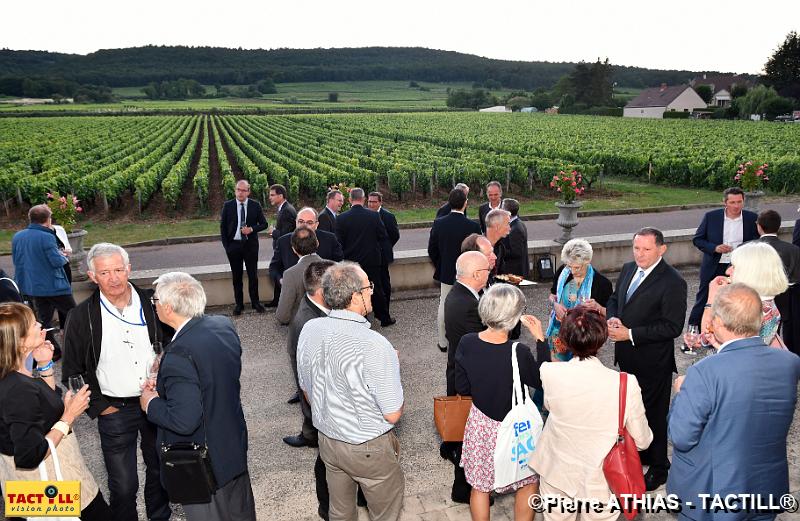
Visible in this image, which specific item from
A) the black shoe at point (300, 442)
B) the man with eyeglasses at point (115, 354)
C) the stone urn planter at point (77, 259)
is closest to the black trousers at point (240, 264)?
the stone urn planter at point (77, 259)

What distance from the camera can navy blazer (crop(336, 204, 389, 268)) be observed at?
296 inches

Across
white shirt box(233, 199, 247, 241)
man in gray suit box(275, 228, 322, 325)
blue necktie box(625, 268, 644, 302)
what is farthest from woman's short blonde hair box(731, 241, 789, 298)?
white shirt box(233, 199, 247, 241)

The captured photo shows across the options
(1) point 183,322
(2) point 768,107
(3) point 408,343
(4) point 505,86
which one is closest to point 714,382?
(1) point 183,322

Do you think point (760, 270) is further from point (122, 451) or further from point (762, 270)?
point (122, 451)

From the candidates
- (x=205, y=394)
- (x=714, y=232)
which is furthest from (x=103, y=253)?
(x=714, y=232)

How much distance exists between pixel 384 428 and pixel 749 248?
2.65 m

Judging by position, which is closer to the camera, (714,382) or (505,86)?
(714,382)

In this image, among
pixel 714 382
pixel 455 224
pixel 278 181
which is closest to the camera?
pixel 714 382

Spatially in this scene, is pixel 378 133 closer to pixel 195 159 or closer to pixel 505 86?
pixel 195 159

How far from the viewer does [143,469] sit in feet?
16.0

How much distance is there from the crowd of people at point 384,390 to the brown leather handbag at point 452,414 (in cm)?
21

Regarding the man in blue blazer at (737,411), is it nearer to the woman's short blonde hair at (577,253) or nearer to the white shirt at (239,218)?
the woman's short blonde hair at (577,253)

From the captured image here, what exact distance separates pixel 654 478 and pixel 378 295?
4.24 metres

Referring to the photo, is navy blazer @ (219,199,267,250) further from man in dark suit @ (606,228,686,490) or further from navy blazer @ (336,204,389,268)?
man in dark suit @ (606,228,686,490)
